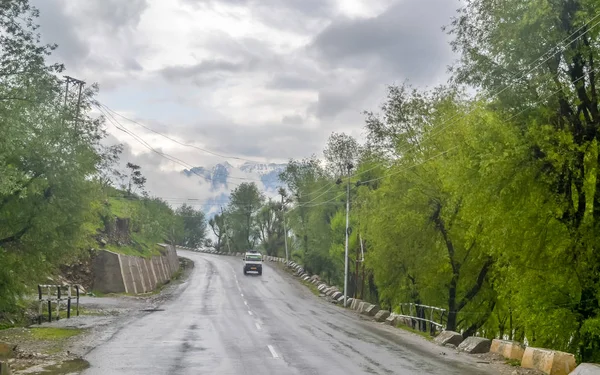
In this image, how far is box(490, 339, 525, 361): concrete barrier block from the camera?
16375 millimetres

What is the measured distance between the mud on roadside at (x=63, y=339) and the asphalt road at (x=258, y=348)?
46cm

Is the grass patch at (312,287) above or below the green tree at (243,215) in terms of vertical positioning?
below

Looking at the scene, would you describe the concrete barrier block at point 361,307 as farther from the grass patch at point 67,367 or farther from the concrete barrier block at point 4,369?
the concrete barrier block at point 4,369

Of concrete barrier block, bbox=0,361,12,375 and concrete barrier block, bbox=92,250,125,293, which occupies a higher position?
concrete barrier block, bbox=92,250,125,293

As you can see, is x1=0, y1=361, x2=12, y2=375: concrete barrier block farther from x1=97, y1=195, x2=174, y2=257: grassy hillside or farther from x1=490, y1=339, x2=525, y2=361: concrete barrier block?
x1=97, y1=195, x2=174, y2=257: grassy hillside

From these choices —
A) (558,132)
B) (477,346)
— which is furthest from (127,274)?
(558,132)

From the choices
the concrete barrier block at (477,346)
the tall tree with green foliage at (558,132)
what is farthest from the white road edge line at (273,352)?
the tall tree with green foliage at (558,132)

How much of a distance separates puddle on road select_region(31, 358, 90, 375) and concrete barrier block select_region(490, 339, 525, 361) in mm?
11061

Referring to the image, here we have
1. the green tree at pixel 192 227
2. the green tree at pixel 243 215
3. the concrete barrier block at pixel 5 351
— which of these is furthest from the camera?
the green tree at pixel 192 227

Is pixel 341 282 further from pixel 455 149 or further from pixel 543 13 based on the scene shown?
pixel 543 13

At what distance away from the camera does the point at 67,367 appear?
12.7m

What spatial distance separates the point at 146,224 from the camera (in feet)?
222

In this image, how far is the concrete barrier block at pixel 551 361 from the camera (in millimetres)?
13680

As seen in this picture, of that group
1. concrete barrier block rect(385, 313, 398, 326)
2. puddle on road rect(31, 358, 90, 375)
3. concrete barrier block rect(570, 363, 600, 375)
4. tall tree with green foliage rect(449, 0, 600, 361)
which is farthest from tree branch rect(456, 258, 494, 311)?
puddle on road rect(31, 358, 90, 375)
